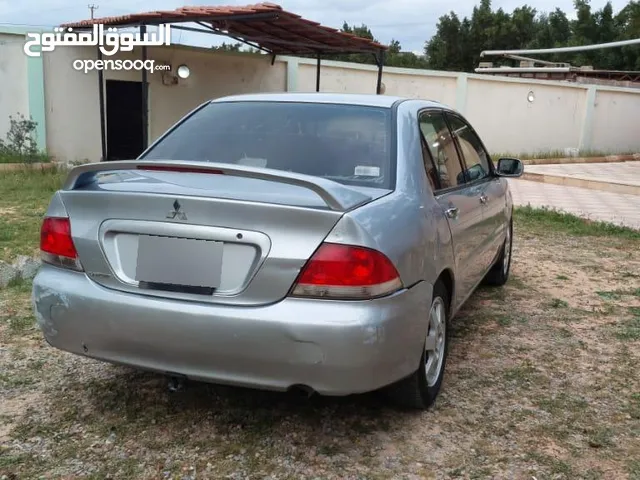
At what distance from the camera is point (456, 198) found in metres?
3.62

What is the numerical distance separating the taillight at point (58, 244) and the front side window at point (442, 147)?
1856 mm

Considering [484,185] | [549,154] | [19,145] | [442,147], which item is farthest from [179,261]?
[549,154]

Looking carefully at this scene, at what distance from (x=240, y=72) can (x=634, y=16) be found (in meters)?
30.3

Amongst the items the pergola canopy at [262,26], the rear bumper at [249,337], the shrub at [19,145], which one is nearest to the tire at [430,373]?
the rear bumper at [249,337]

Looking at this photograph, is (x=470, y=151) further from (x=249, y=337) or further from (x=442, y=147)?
(x=249, y=337)

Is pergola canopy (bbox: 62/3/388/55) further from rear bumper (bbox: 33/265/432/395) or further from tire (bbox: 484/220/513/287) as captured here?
rear bumper (bbox: 33/265/432/395)

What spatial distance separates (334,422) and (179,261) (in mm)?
1086

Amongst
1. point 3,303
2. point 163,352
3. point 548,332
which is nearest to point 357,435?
point 163,352

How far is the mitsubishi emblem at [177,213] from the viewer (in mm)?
2531

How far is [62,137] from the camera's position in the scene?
493 inches

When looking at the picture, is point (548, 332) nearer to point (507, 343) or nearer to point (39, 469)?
point (507, 343)

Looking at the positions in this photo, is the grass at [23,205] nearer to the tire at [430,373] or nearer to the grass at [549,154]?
the tire at [430,373]

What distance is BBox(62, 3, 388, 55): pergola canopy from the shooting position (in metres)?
10.4
